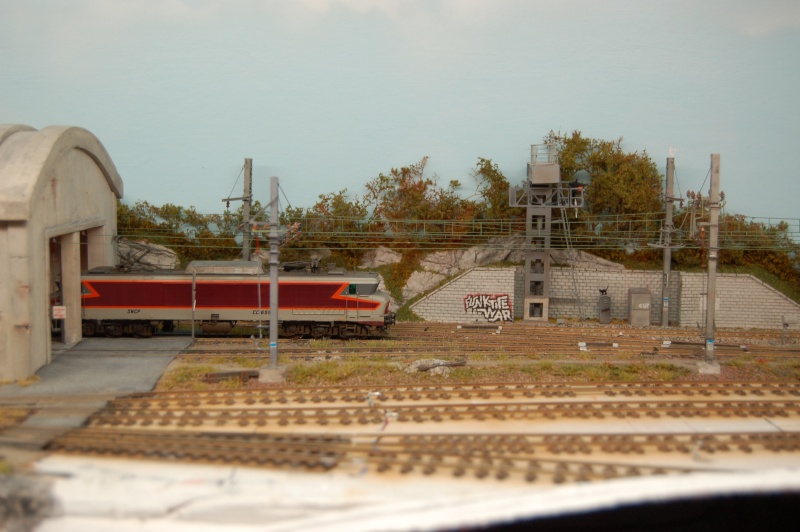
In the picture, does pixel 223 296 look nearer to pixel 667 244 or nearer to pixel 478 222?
pixel 478 222

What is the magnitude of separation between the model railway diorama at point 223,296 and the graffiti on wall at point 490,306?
26.5ft

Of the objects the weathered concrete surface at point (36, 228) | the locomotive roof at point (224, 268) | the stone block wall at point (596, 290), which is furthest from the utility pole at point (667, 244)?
the weathered concrete surface at point (36, 228)

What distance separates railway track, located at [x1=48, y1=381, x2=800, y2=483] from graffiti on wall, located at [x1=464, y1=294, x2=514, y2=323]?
14244 mm

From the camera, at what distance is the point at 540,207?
30750mm

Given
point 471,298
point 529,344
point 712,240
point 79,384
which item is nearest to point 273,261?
point 79,384

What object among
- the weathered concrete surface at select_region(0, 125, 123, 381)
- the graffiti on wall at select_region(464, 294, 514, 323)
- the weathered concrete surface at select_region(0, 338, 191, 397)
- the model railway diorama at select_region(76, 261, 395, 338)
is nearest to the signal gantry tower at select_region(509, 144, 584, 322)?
the graffiti on wall at select_region(464, 294, 514, 323)

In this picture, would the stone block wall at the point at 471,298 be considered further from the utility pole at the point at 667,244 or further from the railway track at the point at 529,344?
the utility pole at the point at 667,244

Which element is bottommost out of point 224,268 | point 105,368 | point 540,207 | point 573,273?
point 105,368

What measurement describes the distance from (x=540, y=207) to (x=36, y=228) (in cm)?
2194

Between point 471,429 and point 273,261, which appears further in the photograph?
point 273,261

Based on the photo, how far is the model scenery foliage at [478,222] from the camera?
32906 mm

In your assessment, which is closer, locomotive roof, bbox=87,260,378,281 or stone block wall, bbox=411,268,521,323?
locomotive roof, bbox=87,260,378,281

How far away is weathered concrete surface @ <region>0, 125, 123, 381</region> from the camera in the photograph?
1708cm

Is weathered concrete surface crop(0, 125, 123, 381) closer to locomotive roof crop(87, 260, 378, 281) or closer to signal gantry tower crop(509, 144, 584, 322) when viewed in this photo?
locomotive roof crop(87, 260, 378, 281)
